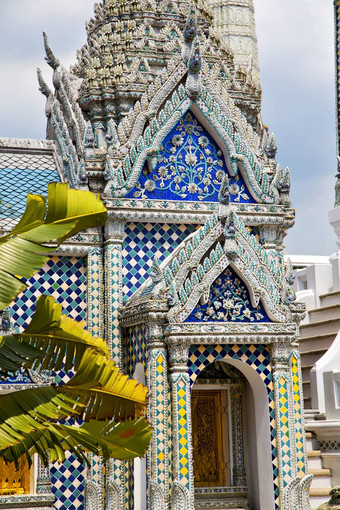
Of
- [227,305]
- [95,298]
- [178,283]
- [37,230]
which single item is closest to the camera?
[37,230]

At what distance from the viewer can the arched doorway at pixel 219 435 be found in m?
15.5

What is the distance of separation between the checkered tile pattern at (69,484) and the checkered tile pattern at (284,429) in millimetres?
3332

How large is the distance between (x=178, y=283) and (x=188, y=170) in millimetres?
2923

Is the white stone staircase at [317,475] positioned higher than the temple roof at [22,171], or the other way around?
the temple roof at [22,171]

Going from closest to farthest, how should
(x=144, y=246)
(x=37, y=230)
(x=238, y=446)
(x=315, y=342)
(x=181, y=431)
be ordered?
(x=37, y=230) → (x=181, y=431) → (x=238, y=446) → (x=144, y=246) → (x=315, y=342)

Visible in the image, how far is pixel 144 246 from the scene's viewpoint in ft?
51.8

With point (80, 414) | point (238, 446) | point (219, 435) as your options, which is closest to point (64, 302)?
point (219, 435)

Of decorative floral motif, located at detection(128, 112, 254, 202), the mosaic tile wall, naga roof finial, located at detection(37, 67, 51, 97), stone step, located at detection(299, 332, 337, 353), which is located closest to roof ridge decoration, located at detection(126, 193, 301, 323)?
the mosaic tile wall

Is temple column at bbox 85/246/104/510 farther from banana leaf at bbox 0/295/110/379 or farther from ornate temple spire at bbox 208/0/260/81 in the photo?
ornate temple spire at bbox 208/0/260/81

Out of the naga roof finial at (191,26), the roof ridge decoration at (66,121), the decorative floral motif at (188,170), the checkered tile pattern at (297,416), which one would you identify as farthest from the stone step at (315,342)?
the naga roof finial at (191,26)

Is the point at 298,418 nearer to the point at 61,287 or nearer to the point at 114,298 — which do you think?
the point at 114,298

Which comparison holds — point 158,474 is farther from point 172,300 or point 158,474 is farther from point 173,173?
point 173,173

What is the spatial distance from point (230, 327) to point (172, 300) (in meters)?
1.03

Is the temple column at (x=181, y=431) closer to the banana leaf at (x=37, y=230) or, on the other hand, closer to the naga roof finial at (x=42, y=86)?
the banana leaf at (x=37, y=230)
